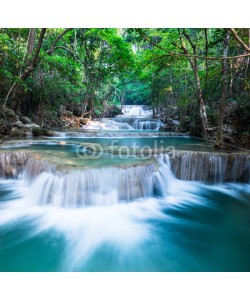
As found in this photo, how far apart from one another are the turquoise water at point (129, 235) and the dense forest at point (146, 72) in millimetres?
3338

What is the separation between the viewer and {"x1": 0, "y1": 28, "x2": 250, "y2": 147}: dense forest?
7359mm

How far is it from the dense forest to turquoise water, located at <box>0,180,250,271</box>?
3338 mm

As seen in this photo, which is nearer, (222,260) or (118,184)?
(222,260)

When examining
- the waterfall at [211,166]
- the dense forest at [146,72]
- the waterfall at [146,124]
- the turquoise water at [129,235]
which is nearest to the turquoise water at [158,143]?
the dense forest at [146,72]

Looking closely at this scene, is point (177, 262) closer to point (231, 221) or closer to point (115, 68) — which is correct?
point (231, 221)

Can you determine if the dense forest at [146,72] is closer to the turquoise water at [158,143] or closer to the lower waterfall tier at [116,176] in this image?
the turquoise water at [158,143]

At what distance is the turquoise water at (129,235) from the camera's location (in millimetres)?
2656

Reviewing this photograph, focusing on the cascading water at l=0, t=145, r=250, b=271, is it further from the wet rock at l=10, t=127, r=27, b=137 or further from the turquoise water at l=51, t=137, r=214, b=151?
the wet rock at l=10, t=127, r=27, b=137

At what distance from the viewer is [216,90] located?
1059 centimetres

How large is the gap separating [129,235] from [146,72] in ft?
50.9

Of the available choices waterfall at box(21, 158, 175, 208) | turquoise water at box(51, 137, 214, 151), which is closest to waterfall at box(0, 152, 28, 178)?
waterfall at box(21, 158, 175, 208)
